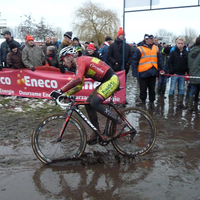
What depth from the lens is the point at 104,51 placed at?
35.7ft

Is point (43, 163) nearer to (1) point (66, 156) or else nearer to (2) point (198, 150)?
(1) point (66, 156)

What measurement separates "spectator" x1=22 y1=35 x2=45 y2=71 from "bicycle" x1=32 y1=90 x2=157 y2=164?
462 centimetres

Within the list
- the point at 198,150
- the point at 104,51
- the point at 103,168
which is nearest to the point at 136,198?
the point at 103,168

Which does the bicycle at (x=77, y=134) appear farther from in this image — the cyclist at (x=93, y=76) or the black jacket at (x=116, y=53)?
the black jacket at (x=116, y=53)

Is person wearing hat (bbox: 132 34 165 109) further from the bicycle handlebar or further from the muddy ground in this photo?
the bicycle handlebar

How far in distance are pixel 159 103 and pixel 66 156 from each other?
193 inches

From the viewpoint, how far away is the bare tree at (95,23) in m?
44.9

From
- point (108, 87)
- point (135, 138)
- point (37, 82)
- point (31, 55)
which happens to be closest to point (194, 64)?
point (135, 138)

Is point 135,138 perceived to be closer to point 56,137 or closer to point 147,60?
point 56,137

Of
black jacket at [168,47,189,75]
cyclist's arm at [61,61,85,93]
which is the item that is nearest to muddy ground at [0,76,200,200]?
cyclist's arm at [61,61,85,93]

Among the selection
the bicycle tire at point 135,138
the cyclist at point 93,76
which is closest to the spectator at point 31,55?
the cyclist at point 93,76

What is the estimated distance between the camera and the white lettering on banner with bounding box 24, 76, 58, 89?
8.32m

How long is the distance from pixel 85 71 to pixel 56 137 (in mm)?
1267

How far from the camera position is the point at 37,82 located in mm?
8492
